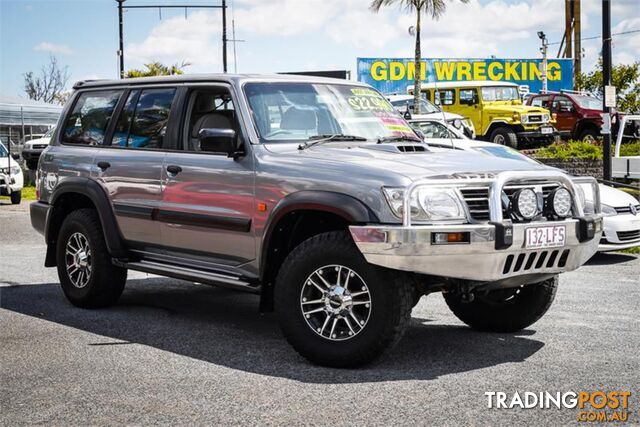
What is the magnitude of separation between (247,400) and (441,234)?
4.67 ft

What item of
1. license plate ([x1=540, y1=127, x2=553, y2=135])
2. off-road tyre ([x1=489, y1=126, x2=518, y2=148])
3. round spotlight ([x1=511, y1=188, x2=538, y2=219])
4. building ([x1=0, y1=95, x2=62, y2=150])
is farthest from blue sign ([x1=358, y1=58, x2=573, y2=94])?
round spotlight ([x1=511, y1=188, x2=538, y2=219])

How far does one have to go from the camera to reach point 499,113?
2850 centimetres

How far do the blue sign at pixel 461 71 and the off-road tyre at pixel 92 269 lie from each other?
44586 mm

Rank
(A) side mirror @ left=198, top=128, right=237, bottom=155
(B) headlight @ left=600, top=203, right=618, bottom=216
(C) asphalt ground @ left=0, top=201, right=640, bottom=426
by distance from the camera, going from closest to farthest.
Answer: (C) asphalt ground @ left=0, top=201, right=640, bottom=426 → (A) side mirror @ left=198, top=128, right=237, bottom=155 → (B) headlight @ left=600, top=203, right=618, bottom=216

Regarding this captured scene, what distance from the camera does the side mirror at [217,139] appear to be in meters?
6.61

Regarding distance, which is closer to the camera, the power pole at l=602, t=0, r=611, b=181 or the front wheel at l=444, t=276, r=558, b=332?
the front wheel at l=444, t=276, r=558, b=332

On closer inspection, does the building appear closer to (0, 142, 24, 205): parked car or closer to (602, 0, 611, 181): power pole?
(0, 142, 24, 205): parked car

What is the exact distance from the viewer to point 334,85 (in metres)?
7.46

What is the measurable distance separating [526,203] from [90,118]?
4129mm

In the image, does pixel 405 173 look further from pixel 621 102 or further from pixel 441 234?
pixel 621 102

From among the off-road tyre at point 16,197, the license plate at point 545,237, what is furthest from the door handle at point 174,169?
the off-road tyre at point 16,197

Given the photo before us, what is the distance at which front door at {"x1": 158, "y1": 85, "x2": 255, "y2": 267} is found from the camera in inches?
264

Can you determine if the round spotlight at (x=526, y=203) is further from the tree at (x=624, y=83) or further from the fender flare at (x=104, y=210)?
the tree at (x=624, y=83)

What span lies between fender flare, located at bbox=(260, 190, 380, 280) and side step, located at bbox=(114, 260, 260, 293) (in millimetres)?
209
